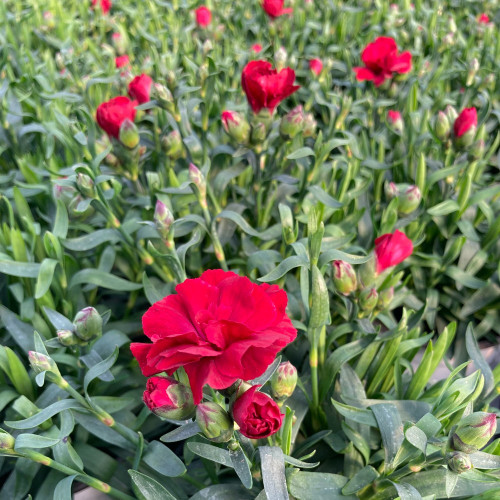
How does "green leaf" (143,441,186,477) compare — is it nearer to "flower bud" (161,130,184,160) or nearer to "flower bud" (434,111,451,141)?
"flower bud" (161,130,184,160)

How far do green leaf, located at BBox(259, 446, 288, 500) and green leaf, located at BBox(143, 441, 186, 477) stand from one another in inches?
7.0

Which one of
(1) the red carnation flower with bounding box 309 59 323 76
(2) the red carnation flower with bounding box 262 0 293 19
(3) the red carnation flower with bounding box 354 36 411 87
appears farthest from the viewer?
(2) the red carnation flower with bounding box 262 0 293 19

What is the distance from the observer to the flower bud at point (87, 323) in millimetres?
698

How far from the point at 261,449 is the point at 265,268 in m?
0.44

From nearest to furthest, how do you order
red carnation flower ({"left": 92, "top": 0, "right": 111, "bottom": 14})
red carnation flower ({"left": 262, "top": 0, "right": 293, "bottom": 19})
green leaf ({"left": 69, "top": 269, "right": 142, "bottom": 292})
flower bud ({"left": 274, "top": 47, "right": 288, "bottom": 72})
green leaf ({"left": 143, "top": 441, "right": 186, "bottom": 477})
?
1. green leaf ({"left": 143, "top": 441, "right": 186, "bottom": 477})
2. green leaf ({"left": 69, "top": 269, "right": 142, "bottom": 292})
3. flower bud ({"left": 274, "top": 47, "right": 288, "bottom": 72})
4. red carnation flower ({"left": 262, "top": 0, "right": 293, "bottom": 19})
5. red carnation flower ({"left": 92, "top": 0, "right": 111, "bottom": 14})

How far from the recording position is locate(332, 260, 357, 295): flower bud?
0.75m

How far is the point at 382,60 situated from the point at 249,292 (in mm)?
1004

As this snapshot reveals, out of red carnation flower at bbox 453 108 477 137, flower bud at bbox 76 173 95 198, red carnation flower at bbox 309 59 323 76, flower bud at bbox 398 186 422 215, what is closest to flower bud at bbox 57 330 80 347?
flower bud at bbox 76 173 95 198

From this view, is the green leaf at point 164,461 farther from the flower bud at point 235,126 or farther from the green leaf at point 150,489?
the flower bud at point 235,126

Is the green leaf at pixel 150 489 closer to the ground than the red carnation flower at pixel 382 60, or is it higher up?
closer to the ground

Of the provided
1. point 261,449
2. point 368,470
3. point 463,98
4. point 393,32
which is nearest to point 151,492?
point 261,449

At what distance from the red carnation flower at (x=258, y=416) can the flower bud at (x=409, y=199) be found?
2.06ft

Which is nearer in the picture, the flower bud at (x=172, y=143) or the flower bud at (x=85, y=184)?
the flower bud at (x=85, y=184)

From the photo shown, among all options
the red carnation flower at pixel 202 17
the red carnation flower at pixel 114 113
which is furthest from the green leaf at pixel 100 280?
the red carnation flower at pixel 202 17
